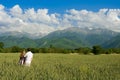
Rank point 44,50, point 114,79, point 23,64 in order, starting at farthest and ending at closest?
1. point 44,50
2. point 23,64
3. point 114,79

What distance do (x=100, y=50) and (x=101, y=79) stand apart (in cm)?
9134

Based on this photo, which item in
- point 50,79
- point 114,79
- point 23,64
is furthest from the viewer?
point 23,64

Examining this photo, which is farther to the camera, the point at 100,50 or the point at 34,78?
the point at 100,50

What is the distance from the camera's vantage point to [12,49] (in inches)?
4119

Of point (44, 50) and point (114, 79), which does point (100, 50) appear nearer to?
point (44, 50)

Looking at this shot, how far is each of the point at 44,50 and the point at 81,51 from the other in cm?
1198

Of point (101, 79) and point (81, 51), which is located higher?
point (81, 51)

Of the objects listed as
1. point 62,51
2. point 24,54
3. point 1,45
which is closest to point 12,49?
point 1,45

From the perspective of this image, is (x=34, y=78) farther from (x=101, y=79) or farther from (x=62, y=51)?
(x=62, y=51)

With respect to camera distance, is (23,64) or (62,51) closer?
(23,64)

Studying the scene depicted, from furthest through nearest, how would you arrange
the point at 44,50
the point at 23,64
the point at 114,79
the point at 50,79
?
1. the point at 44,50
2. the point at 23,64
3. the point at 114,79
4. the point at 50,79

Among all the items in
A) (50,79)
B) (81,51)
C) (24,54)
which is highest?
(81,51)

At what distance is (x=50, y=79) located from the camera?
497 inches

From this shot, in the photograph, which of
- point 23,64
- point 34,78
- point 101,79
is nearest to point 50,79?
point 34,78
